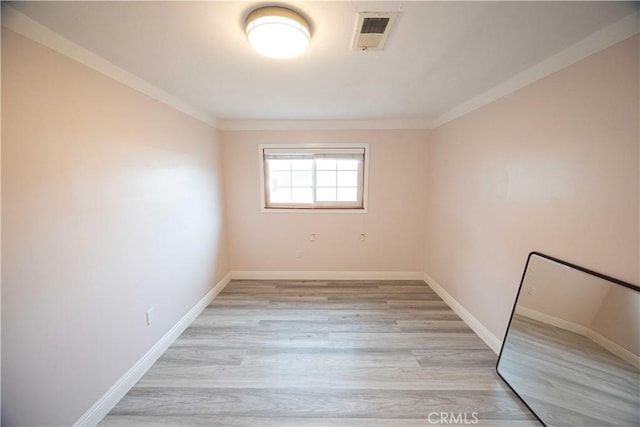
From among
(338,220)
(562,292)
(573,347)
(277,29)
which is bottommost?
(573,347)

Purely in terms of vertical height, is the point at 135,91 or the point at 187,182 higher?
the point at 135,91

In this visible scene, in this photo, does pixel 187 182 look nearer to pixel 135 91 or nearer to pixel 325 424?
pixel 135 91

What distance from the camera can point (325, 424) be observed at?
1397 millimetres

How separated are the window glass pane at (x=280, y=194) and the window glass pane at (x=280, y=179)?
0.19ft

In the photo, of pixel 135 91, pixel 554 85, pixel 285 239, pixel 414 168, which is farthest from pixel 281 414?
pixel 414 168

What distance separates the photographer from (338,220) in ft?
10.9

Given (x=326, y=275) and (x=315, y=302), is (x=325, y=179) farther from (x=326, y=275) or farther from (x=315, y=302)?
(x=315, y=302)

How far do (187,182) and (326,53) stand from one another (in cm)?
183

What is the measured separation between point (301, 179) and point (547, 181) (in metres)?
2.55

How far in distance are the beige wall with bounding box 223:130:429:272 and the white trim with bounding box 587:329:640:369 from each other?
208 centimetres

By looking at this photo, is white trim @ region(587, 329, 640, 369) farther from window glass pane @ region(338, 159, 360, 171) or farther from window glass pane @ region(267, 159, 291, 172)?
window glass pane @ region(267, 159, 291, 172)

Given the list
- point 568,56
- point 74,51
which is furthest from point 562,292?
point 74,51

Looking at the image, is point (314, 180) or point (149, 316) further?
point (314, 180)

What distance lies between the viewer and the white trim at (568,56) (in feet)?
3.74
